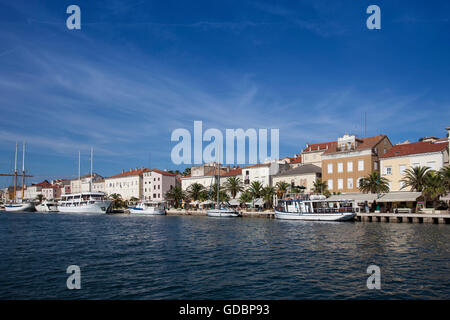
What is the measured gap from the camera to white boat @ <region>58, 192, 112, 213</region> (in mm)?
108375

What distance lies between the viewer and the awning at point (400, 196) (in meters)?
54.3

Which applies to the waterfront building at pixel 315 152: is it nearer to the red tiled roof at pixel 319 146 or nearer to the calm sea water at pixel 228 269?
the red tiled roof at pixel 319 146

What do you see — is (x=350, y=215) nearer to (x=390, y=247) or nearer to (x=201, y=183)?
(x=390, y=247)

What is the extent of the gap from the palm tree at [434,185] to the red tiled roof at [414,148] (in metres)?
5.90

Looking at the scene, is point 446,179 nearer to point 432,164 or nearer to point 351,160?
point 432,164

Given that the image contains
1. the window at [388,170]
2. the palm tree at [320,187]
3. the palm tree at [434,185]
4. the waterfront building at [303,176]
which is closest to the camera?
the palm tree at [434,185]

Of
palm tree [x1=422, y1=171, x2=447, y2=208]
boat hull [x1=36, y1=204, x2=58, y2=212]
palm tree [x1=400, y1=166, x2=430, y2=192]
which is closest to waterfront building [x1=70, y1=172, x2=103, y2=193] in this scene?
boat hull [x1=36, y1=204, x2=58, y2=212]

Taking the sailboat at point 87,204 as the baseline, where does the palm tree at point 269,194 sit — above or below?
above

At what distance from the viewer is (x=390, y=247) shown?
2705 centimetres

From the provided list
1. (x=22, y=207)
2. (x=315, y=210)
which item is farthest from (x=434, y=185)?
(x=22, y=207)

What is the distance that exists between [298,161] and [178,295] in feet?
277

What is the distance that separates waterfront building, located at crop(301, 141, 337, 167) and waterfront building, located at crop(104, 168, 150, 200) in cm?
5909

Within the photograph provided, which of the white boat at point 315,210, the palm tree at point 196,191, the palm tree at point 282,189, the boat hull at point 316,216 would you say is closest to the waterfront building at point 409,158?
the white boat at point 315,210
